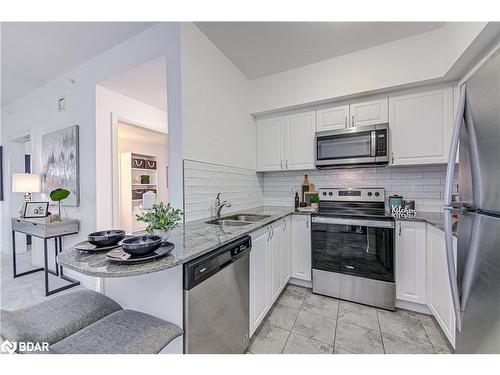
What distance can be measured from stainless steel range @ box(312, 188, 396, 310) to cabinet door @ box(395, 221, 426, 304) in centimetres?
8

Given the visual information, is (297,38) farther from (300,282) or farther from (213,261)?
(300,282)

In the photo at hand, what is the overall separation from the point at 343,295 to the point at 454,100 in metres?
2.21

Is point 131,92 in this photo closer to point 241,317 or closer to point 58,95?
point 58,95

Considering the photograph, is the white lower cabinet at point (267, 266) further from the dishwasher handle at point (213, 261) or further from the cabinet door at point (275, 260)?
the dishwasher handle at point (213, 261)

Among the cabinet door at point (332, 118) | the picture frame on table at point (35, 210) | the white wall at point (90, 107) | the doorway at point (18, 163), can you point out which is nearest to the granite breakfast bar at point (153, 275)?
the white wall at point (90, 107)

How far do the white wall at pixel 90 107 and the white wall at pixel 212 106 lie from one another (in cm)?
10

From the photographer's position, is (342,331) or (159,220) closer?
(159,220)

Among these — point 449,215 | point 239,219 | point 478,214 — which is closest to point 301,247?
point 239,219

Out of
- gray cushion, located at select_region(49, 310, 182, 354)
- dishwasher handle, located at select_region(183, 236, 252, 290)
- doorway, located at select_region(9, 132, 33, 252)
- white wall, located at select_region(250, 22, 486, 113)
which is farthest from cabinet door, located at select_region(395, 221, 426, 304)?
doorway, located at select_region(9, 132, 33, 252)

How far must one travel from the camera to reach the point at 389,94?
221cm

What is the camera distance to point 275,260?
195 cm

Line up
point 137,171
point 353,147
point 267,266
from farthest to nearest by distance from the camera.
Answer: point 137,171
point 353,147
point 267,266

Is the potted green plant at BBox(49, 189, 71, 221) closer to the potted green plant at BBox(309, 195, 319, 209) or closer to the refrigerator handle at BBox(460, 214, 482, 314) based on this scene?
the potted green plant at BBox(309, 195, 319, 209)

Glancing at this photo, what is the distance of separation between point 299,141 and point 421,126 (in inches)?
A: 49.2
